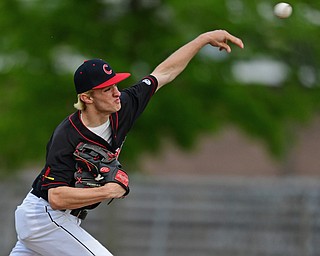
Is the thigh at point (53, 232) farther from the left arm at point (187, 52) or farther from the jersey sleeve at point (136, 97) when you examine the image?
the left arm at point (187, 52)

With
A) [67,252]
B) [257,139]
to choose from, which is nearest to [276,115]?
[257,139]

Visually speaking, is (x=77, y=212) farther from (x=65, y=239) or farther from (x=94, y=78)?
(x=94, y=78)

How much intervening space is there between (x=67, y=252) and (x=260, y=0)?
26.0ft

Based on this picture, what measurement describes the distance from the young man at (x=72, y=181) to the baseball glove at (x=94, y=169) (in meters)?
0.05

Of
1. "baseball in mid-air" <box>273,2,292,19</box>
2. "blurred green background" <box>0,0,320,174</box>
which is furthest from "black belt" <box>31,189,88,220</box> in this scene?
"blurred green background" <box>0,0,320,174</box>

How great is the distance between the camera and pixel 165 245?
17.9 m

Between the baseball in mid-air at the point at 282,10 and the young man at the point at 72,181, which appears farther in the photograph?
the baseball in mid-air at the point at 282,10

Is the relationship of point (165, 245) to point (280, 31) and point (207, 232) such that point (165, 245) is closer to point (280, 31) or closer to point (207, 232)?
point (207, 232)

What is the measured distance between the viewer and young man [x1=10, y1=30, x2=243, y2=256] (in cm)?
659

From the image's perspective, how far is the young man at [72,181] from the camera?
6586mm

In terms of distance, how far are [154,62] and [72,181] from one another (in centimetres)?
777

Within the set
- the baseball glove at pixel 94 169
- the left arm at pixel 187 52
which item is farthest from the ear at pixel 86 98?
the left arm at pixel 187 52

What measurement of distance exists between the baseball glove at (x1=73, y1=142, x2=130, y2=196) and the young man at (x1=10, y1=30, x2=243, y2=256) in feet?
0.16

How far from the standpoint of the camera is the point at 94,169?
663 cm
